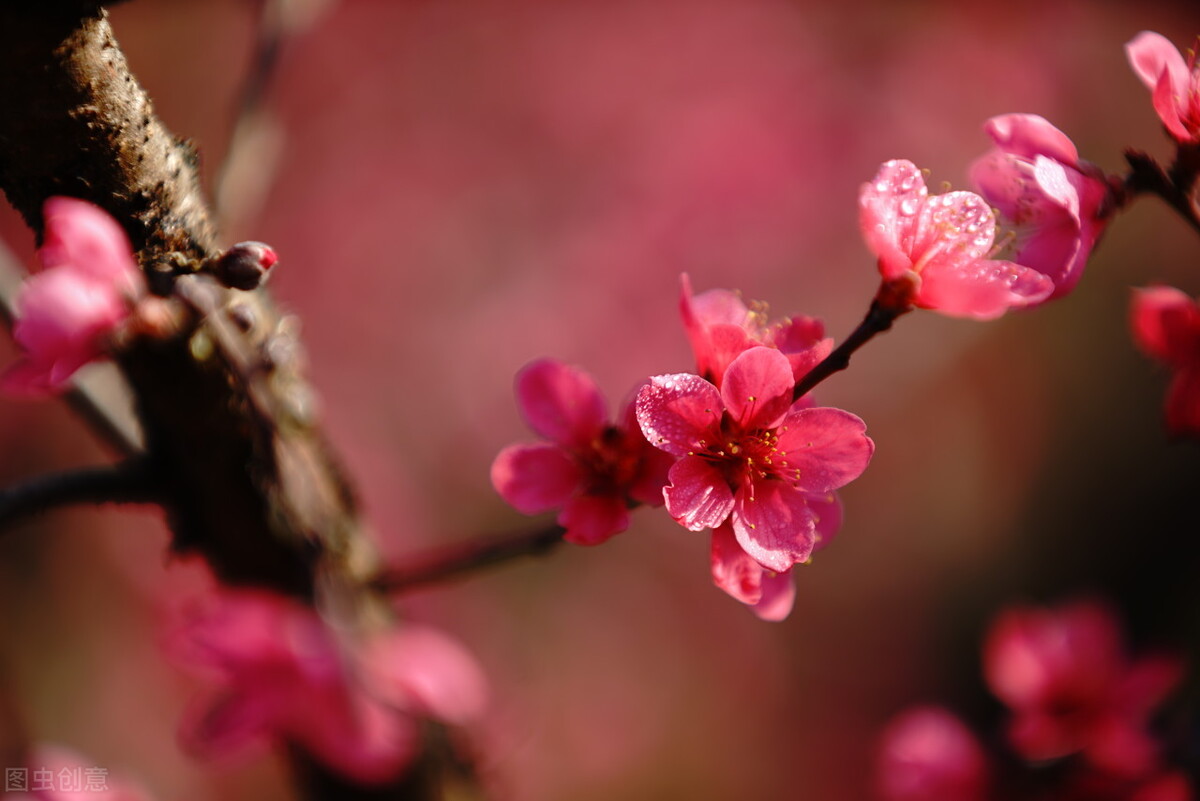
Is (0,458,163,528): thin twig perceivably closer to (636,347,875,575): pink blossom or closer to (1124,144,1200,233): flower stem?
(636,347,875,575): pink blossom

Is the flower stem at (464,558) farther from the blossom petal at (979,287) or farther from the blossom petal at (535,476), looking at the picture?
the blossom petal at (979,287)


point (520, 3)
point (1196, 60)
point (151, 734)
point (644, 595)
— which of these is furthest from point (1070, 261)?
point (520, 3)

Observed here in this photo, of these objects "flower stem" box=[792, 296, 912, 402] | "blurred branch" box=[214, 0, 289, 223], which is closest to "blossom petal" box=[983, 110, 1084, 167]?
"flower stem" box=[792, 296, 912, 402]

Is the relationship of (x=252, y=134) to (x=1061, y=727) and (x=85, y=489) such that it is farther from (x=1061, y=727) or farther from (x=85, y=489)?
(x=1061, y=727)

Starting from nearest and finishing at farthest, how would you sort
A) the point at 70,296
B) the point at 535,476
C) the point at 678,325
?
the point at 70,296, the point at 535,476, the point at 678,325

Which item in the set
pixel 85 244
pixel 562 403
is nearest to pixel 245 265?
pixel 85 244

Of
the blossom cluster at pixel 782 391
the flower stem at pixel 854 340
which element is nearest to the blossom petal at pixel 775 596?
the blossom cluster at pixel 782 391
